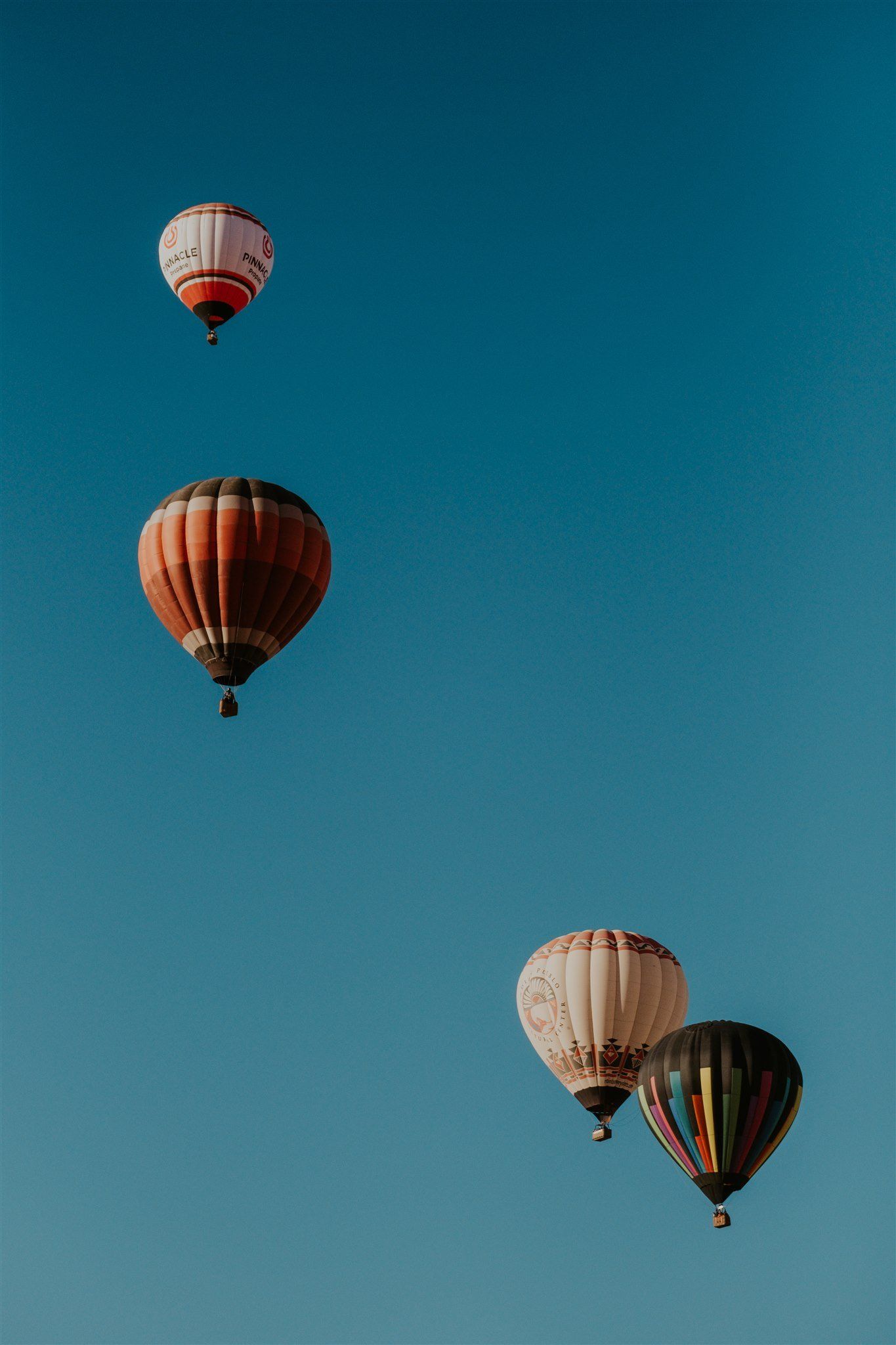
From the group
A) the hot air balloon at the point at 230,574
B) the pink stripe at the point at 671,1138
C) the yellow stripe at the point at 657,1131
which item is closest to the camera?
the pink stripe at the point at 671,1138

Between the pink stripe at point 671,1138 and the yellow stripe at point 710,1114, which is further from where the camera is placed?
the pink stripe at point 671,1138

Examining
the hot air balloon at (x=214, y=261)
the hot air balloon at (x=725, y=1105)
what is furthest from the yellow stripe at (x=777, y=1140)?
the hot air balloon at (x=214, y=261)

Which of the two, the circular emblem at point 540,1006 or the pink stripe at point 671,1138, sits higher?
the circular emblem at point 540,1006

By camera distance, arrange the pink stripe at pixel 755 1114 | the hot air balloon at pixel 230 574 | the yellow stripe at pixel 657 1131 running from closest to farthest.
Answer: the pink stripe at pixel 755 1114, the yellow stripe at pixel 657 1131, the hot air balloon at pixel 230 574

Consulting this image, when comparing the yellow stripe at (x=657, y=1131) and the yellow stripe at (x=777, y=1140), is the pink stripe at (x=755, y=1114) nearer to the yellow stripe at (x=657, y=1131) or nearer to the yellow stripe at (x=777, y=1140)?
the yellow stripe at (x=777, y=1140)

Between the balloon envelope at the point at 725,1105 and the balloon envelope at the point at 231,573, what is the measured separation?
30.8ft

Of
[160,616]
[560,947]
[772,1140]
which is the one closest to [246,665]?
[160,616]

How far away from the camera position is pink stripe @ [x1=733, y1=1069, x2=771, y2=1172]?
31297 mm

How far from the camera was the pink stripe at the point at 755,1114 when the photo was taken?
31.3 meters

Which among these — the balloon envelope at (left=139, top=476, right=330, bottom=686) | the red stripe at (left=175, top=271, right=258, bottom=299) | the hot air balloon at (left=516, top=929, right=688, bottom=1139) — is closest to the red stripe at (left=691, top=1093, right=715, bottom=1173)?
the hot air balloon at (left=516, top=929, right=688, bottom=1139)

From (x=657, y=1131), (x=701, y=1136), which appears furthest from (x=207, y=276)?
(x=701, y=1136)

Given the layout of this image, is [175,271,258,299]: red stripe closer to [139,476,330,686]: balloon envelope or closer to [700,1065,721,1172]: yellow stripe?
[139,476,330,686]: balloon envelope

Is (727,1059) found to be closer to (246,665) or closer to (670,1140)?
(670,1140)

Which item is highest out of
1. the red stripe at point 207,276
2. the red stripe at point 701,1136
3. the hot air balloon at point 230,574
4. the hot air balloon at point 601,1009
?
the red stripe at point 207,276
